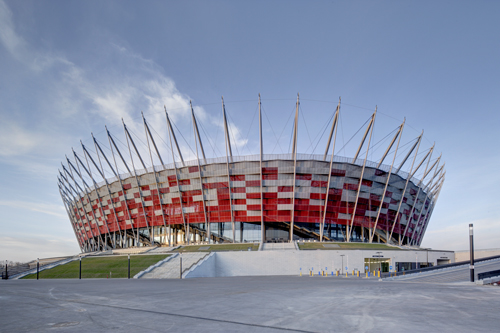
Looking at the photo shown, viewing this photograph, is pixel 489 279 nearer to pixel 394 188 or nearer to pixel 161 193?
pixel 394 188

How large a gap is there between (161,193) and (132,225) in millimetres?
12834

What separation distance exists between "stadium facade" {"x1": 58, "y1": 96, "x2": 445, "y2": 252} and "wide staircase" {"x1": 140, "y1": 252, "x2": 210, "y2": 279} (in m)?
18.0

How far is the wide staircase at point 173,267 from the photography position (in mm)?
46428

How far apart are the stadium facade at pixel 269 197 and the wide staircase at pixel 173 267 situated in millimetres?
18034

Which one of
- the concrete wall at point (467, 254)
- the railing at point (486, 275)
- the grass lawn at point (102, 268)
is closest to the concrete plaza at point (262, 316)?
the railing at point (486, 275)

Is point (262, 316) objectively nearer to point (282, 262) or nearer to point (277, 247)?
point (282, 262)

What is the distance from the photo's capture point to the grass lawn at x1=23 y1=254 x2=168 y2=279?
50719 mm

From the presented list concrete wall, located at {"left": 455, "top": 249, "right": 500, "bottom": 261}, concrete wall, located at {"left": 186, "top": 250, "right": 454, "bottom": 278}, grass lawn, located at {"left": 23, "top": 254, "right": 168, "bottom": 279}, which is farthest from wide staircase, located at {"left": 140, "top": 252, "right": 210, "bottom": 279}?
concrete wall, located at {"left": 455, "top": 249, "right": 500, "bottom": 261}

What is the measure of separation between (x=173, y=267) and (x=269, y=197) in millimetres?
28778

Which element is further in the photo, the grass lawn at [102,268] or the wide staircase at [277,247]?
the wide staircase at [277,247]

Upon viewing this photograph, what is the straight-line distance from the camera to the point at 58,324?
1027 centimetres

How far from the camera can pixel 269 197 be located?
2886 inches

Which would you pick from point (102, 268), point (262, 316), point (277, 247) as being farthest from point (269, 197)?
point (262, 316)

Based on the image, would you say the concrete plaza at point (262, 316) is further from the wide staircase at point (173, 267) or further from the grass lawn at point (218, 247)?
the grass lawn at point (218, 247)
